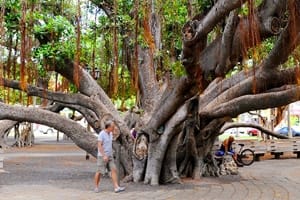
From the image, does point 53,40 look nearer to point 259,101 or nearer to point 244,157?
point 259,101

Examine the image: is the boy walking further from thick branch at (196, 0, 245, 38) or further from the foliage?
thick branch at (196, 0, 245, 38)

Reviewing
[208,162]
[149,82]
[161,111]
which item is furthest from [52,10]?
[208,162]

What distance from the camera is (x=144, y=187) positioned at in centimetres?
1065

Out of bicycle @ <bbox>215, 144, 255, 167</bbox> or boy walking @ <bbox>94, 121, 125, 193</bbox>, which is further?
bicycle @ <bbox>215, 144, 255, 167</bbox>

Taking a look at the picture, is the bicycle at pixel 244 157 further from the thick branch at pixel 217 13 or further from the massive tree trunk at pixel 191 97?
the thick branch at pixel 217 13

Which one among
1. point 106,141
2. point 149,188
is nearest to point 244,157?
point 149,188

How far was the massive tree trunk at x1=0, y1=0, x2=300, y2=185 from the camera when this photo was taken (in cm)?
724

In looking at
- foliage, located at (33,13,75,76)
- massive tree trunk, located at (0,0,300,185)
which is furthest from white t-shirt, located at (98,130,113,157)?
foliage, located at (33,13,75,76)

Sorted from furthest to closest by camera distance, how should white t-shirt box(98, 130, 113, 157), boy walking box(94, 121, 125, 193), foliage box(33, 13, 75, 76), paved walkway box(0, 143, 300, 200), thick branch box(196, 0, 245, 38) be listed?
foliage box(33, 13, 75, 76)
white t-shirt box(98, 130, 113, 157)
boy walking box(94, 121, 125, 193)
paved walkway box(0, 143, 300, 200)
thick branch box(196, 0, 245, 38)

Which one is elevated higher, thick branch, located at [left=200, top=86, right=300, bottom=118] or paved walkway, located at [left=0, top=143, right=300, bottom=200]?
thick branch, located at [left=200, top=86, right=300, bottom=118]

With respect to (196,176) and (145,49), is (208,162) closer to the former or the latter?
(196,176)

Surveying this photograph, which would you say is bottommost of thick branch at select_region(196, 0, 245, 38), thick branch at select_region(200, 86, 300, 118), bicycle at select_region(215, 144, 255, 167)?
bicycle at select_region(215, 144, 255, 167)

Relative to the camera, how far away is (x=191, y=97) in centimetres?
1012

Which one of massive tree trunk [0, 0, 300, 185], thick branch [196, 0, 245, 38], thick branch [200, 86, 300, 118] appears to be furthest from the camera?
thick branch [200, 86, 300, 118]
